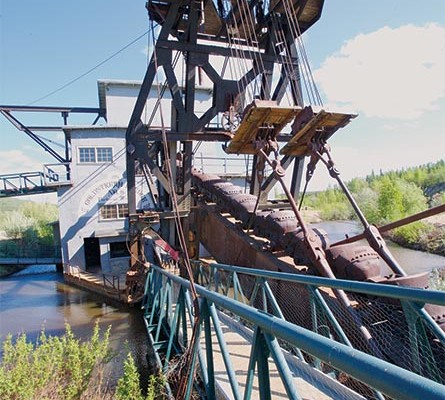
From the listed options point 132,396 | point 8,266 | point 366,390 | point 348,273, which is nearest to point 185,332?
point 132,396

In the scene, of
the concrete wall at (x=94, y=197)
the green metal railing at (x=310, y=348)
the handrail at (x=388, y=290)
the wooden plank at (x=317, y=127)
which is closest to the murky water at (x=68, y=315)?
the concrete wall at (x=94, y=197)

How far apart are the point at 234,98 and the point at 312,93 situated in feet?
6.63

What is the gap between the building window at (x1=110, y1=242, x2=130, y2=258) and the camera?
47.7 ft

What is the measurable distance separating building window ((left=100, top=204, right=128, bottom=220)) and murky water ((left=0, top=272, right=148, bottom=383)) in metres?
3.44

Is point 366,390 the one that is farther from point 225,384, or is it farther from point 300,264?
point 300,264

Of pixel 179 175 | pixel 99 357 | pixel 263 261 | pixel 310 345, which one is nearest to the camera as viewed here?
pixel 310 345

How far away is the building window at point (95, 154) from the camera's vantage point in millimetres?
13852

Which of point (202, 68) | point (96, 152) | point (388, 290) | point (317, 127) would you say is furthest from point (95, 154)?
point (388, 290)

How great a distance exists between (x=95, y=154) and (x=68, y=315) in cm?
769

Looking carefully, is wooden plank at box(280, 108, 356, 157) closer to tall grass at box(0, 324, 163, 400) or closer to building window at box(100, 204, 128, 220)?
tall grass at box(0, 324, 163, 400)

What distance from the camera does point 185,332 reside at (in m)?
3.64

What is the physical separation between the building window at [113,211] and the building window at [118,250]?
135cm

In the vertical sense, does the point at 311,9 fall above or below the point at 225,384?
above

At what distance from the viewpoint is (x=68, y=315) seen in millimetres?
8797
